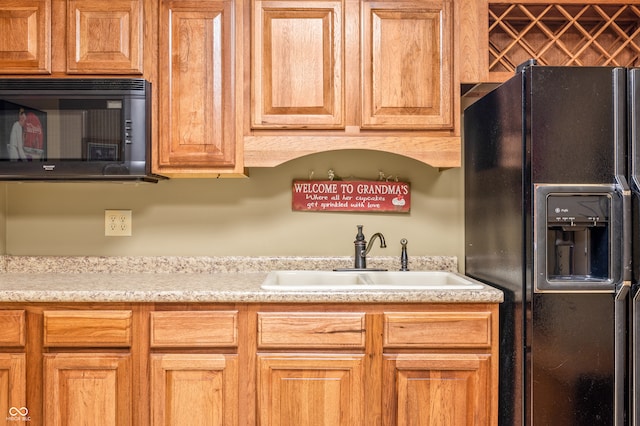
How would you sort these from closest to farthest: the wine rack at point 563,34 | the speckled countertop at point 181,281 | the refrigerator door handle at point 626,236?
the refrigerator door handle at point 626,236, the speckled countertop at point 181,281, the wine rack at point 563,34

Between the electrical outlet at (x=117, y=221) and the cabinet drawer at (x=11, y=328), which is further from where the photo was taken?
the electrical outlet at (x=117, y=221)

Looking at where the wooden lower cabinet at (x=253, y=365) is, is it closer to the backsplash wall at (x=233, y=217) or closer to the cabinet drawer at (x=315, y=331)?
the cabinet drawer at (x=315, y=331)

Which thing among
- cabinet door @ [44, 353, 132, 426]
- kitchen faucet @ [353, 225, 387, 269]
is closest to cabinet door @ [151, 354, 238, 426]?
cabinet door @ [44, 353, 132, 426]

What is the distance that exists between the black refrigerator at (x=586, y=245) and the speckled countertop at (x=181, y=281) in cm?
21

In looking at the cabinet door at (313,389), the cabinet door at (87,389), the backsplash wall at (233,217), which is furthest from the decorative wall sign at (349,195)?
the cabinet door at (87,389)

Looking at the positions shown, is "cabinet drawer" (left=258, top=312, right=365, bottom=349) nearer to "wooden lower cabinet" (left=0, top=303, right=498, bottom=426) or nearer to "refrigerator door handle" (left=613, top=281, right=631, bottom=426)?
"wooden lower cabinet" (left=0, top=303, right=498, bottom=426)

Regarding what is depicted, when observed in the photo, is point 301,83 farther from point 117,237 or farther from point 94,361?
point 94,361

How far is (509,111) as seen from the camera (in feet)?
5.05

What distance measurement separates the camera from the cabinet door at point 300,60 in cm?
176

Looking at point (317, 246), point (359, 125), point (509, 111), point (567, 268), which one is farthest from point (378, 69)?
A: point (567, 268)

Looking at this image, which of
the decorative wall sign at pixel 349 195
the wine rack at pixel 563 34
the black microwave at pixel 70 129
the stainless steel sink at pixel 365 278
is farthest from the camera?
the decorative wall sign at pixel 349 195

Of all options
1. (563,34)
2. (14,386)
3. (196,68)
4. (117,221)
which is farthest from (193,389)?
(563,34)

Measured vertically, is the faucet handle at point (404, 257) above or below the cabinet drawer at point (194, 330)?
above

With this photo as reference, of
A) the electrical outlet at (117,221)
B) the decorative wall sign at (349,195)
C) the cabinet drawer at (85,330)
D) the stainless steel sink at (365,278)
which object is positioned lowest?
the cabinet drawer at (85,330)
